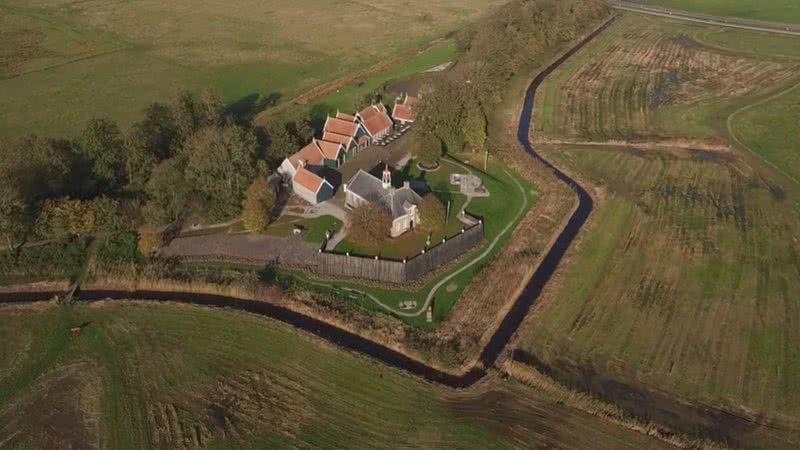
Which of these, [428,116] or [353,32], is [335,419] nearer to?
[428,116]

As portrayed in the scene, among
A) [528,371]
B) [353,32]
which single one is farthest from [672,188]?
[353,32]

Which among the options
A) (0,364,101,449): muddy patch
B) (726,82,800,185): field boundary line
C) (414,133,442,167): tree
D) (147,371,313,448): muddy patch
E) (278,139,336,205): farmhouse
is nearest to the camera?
(0,364,101,449): muddy patch

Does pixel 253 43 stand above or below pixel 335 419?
above

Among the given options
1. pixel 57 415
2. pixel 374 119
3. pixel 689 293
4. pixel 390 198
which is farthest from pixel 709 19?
pixel 57 415

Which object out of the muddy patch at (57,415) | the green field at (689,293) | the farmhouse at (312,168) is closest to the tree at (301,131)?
the farmhouse at (312,168)

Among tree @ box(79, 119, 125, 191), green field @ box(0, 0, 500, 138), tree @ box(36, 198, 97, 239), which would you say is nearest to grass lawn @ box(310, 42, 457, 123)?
green field @ box(0, 0, 500, 138)

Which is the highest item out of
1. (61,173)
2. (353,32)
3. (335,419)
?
(353,32)

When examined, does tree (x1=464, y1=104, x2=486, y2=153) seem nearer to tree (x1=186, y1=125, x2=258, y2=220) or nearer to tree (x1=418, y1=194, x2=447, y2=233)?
tree (x1=418, y1=194, x2=447, y2=233)

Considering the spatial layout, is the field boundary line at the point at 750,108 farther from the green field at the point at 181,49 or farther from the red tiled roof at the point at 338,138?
the red tiled roof at the point at 338,138
